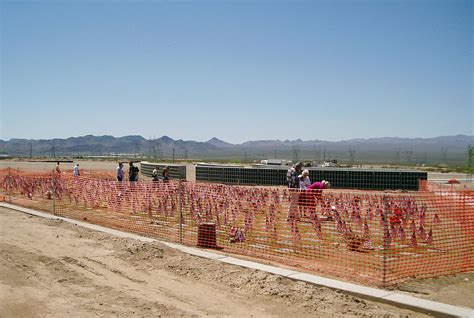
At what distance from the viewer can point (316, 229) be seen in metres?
11.1

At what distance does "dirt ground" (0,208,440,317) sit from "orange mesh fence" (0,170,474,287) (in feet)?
3.87

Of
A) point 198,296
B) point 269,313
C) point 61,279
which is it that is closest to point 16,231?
point 61,279

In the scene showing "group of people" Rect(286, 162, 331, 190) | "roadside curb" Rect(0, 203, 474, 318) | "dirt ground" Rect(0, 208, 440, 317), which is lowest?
"dirt ground" Rect(0, 208, 440, 317)

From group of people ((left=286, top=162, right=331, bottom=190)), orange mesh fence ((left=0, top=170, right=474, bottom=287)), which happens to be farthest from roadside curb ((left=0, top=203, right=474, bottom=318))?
group of people ((left=286, top=162, right=331, bottom=190))

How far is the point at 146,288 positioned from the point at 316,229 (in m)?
4.32

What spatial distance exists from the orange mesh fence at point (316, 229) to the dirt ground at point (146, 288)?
46.5 inches

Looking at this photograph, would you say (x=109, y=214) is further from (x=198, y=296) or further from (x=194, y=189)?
(x=198, y=296)

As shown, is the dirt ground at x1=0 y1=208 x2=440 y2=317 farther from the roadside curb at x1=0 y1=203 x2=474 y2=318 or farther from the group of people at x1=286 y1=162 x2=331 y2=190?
the group of people at x1=286 y1=162 x2=331 y2=190

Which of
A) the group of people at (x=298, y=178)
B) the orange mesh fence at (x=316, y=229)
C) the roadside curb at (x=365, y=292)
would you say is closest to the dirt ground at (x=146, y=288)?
the roadside curb at (x=365, y=292)

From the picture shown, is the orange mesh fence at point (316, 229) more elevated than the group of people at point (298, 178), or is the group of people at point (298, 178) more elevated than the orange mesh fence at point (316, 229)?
the group of people at point (298, 178)

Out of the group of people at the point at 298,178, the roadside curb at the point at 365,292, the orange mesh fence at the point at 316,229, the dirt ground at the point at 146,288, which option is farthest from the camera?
the group of people at the point at 298,178

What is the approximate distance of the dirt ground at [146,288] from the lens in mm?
6988

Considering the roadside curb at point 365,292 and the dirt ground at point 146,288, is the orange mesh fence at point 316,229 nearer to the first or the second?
the roadside curb at point 365,292

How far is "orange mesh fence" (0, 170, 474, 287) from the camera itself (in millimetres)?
9469
